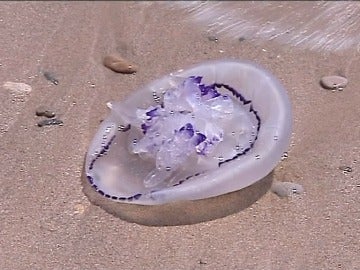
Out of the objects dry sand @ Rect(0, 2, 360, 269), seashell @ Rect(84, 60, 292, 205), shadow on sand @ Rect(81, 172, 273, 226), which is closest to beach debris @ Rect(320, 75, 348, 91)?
dry sand @ Rect(0, 2, 360, 269)

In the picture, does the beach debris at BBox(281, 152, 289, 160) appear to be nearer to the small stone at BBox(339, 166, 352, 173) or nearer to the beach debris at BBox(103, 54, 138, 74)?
the small stone at BBox(339, 166, 352, 173)

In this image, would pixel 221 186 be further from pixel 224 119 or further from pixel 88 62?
pixel 88 62

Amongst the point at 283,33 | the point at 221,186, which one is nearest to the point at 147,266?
the point at 221,186

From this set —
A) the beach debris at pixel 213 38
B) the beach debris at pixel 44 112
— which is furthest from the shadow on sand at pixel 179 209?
the beach debris at pixel 213 38

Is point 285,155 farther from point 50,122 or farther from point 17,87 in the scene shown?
point 17,87

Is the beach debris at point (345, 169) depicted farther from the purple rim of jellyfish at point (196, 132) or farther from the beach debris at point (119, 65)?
the beach debris at point (119, 65)

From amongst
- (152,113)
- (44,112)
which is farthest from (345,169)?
(44,112)
